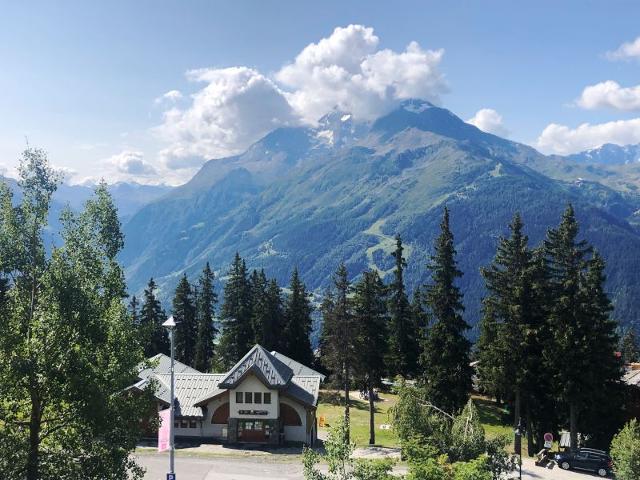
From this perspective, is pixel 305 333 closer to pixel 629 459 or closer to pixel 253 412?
pixel 253 412

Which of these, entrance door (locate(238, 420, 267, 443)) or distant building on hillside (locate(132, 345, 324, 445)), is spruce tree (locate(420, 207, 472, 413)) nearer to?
distant building on hillside (locate(132, 345, 324, 445))

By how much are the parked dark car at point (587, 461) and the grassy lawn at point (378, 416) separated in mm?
9699

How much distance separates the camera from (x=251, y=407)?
5091cm

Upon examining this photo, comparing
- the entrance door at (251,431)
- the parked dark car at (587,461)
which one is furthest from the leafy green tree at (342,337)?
the parked dark car at (587,461)

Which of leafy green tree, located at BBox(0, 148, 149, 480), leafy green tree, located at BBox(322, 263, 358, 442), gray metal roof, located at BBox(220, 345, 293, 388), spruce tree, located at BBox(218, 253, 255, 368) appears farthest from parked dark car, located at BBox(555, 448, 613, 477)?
spruce tree, located at BBox(218, 253, 255, 368)

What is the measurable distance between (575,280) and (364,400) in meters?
37.0

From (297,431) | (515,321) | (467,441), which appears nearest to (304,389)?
(297,431)

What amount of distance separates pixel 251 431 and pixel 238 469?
8720 millimetres

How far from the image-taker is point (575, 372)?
4259cm

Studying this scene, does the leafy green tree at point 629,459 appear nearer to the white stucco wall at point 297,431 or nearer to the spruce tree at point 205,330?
the white stucco wall at point 297,431

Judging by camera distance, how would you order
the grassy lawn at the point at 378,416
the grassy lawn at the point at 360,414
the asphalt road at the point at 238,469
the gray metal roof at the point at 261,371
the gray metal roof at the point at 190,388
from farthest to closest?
the grassy lawn at the point at 378,416, the grassy lawn at the point at 360,414, the gray metal roof at the point at 190,388, the gray metal roof at the point at 261,371, the asphalt road at the point at 238,469

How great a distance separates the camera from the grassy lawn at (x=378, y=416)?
5338cm

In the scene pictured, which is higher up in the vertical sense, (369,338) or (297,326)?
(297,326)

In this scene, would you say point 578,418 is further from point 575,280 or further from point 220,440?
point 220,440
